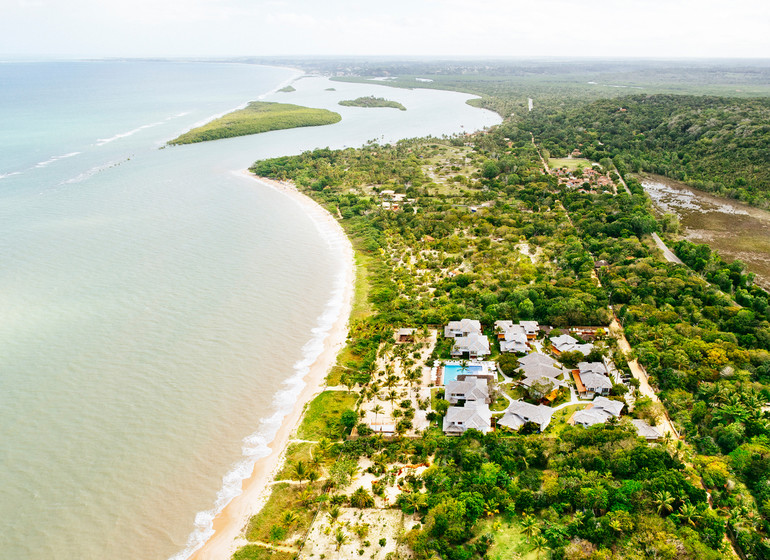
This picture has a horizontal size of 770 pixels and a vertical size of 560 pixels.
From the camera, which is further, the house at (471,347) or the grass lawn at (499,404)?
the house at (471,347)

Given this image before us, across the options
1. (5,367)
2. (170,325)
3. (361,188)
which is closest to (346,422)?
(170,325)

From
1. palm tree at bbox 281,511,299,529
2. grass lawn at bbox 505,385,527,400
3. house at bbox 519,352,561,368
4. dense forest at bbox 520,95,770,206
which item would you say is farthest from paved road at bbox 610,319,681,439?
dense forest at bbox 520,95,770,206

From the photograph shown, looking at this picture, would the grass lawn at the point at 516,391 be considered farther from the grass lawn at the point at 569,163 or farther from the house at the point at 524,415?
the grass lawn at the point at 569,163

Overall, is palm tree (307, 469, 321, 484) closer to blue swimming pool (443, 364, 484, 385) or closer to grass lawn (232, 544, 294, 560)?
grass lawn (232, 544, 294, 560)

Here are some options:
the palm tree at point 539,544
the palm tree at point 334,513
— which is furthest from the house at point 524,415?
the palm tree at point 334,513

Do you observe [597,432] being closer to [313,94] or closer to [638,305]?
[638,305]

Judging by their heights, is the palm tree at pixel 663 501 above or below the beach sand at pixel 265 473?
above

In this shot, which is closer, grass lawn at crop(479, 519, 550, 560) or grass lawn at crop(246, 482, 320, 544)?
grass lawn at crop(479, 519, 550, 560)
